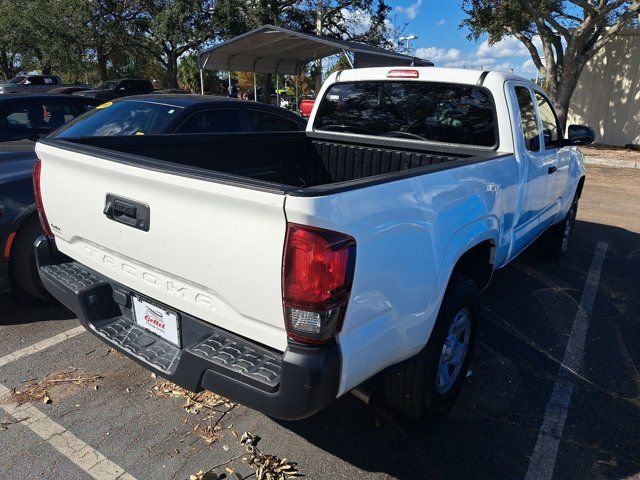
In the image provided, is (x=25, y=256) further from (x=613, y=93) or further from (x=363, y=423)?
(x=613, y=93)

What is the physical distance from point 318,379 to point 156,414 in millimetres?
1476

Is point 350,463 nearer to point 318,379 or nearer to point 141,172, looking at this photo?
point 318,379

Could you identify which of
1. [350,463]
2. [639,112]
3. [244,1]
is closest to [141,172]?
[350,463]

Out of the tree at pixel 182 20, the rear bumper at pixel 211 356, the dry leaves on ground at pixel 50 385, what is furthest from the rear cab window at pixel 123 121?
the tree at pixel 182 20

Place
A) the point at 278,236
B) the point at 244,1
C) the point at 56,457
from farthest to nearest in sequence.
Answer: the point at 244,1 → the point at 56,457 → the point at 278,236

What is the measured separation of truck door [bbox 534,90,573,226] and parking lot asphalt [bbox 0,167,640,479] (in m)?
1.19

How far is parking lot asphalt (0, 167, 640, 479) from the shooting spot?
8.31 ft

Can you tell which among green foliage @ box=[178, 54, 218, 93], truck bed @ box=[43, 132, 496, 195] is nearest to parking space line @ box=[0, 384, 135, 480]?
truck bed @ box=[43, 132, 496, 195]

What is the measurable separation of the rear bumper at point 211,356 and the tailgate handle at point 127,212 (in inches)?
16.4

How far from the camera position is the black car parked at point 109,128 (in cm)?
375

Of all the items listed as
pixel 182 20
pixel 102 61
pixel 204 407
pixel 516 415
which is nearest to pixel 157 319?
pixel 204 407

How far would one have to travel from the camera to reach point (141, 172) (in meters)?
2.18

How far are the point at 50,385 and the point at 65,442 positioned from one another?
2.04 ft

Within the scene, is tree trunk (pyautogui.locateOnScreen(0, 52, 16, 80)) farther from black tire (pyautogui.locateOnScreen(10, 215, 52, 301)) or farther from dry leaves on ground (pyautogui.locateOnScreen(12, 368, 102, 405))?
dry leaves on ground (pyautogui.locateOnScreen(12, 368, 102, 405))
